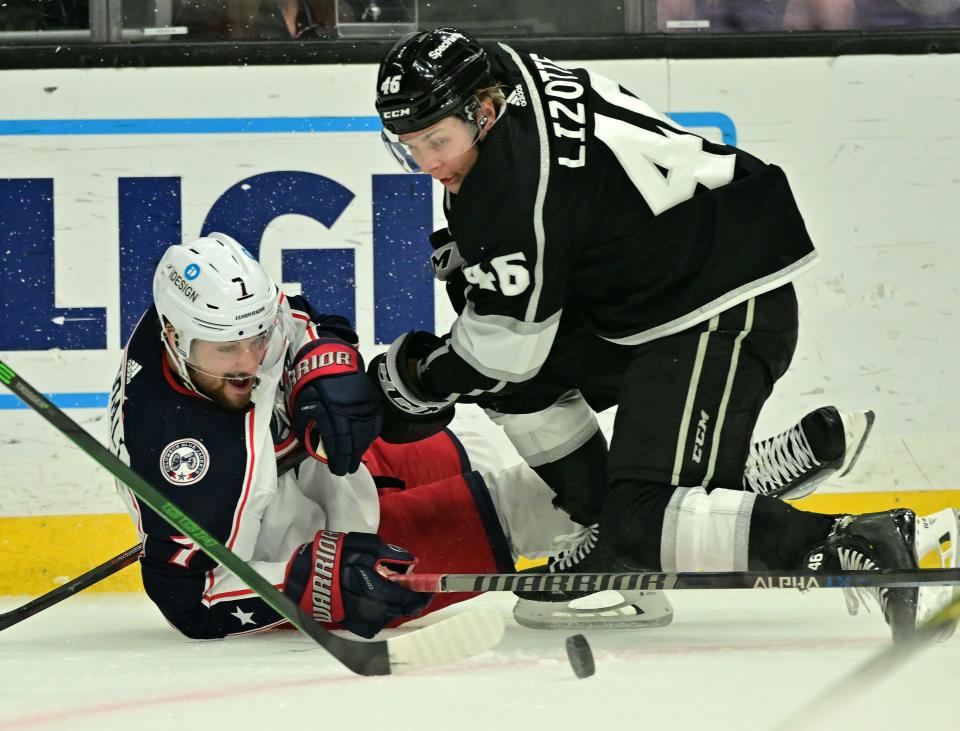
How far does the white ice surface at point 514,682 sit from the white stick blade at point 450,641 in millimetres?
26

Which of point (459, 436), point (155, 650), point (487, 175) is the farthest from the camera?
point (459, 436)

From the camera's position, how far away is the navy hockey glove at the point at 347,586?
2299mm

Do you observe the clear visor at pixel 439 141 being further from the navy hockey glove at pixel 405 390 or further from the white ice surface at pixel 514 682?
the white ice surface at pixel 514 682

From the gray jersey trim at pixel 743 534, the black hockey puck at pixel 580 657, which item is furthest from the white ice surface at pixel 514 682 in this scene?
the gray jersey trim at pixel 743 534

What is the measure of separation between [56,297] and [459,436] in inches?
41.0

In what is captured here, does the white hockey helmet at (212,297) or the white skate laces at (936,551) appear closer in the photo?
the white skate laces at (936,551)

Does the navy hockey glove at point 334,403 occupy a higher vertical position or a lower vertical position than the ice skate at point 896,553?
higher

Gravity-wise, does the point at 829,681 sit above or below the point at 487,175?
below

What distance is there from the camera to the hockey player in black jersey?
7.07 ft

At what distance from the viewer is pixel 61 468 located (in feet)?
10.3

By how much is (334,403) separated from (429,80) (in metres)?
0.59

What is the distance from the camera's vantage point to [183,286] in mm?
2246

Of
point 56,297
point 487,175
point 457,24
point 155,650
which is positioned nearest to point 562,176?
point 487,175

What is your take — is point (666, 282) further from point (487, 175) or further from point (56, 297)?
point (56, 297)
